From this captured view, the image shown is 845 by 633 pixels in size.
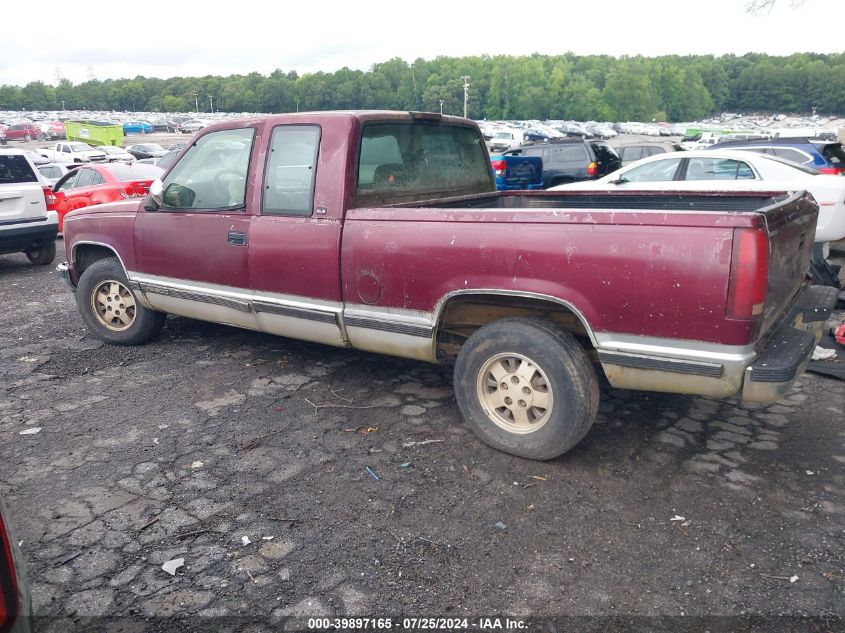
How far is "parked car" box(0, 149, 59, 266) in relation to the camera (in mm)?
9188

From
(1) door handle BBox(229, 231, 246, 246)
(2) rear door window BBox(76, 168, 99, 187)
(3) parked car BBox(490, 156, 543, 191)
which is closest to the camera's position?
(1) door handle BBox(229, 231, 246, 246)

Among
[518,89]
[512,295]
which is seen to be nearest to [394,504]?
[512,295]

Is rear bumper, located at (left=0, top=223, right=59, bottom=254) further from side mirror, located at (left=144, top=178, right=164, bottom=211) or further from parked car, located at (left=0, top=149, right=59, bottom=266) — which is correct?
side mirror, located at (left=144, top=178, right=164, bottom=211)

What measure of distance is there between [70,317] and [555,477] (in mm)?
5817

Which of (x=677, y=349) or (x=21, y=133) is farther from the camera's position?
(x=21, y=133)

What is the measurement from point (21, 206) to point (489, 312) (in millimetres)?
8205

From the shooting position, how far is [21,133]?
65.4m

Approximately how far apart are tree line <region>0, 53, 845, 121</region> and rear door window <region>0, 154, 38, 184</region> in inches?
4758

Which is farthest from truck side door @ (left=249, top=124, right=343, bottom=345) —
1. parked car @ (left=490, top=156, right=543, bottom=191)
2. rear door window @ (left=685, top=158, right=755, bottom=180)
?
parked car @ (left=490, top=156, right=543, bottom=191)

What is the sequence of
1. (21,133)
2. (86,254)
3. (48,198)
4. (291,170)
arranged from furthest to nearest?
(21,133) < (48,198) < (86,254) < (291,170)

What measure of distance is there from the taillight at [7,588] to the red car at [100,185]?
408 inches

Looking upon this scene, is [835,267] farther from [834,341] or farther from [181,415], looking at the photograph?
[181,415]

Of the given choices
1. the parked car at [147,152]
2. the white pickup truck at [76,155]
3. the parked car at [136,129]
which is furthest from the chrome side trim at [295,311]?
the parked car at [136,129]

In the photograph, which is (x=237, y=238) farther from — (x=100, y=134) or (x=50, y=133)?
(x=50, y=133)
